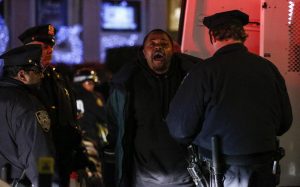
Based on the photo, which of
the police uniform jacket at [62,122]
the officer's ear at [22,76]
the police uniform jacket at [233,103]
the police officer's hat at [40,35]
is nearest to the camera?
the police uniform jacket at [233,103]

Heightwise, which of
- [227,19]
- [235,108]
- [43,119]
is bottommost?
[43,119]

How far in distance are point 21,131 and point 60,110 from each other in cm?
84

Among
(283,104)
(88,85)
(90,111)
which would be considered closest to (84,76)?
(88,85)

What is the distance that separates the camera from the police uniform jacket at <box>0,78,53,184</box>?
416 centimetres

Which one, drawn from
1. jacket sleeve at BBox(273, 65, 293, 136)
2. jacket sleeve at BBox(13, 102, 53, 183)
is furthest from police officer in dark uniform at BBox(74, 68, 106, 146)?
jacket sleeve at BBox(273, 65, 293, 136)

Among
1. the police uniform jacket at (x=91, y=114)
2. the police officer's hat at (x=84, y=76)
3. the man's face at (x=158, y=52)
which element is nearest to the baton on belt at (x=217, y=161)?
the man's face at (x=158, y=52)

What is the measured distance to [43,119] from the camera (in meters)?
4.23

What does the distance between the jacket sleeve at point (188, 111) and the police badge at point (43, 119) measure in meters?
0.89

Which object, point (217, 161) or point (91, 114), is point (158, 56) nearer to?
point (217, 161)

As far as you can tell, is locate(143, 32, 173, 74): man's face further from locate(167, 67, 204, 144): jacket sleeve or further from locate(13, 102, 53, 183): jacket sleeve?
locate(13, 102, 53, 183): jacket sleeve

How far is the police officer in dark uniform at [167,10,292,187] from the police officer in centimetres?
97

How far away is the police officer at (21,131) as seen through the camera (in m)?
4.16

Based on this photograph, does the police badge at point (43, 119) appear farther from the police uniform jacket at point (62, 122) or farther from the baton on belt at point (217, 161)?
the baton on belt at point (217, 161)

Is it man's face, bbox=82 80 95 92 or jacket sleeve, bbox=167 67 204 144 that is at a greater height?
jacket sleeve, bbox=167 67 204 144
